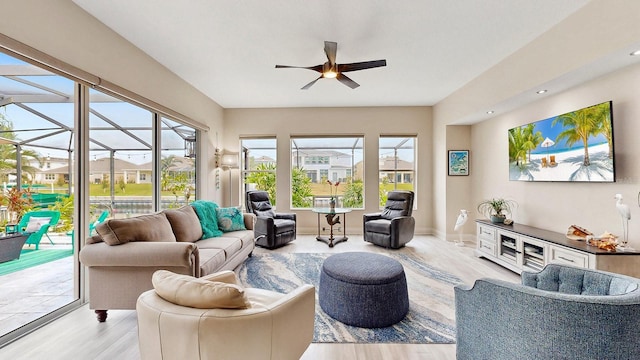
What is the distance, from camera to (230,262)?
10.2ft

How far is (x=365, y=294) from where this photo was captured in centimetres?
218

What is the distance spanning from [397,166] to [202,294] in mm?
5315

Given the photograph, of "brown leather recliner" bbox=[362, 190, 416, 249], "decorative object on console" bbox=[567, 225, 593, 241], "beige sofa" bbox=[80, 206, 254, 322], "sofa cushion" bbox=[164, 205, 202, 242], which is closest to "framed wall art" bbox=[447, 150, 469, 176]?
"brown leather recliner" bbox=[362, 190, 416, 249]

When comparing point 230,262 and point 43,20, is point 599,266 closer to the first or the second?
point 230,262

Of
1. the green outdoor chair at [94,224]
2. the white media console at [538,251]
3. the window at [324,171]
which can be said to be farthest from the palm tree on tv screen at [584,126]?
the green outdoor chair at [94,224]

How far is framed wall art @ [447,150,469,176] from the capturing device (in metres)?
5.14

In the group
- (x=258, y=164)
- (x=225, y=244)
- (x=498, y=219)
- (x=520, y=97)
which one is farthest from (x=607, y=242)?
(x=258, y=164)

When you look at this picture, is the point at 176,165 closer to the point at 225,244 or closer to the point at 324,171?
the point at 225,244

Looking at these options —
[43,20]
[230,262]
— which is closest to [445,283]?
[230,262]

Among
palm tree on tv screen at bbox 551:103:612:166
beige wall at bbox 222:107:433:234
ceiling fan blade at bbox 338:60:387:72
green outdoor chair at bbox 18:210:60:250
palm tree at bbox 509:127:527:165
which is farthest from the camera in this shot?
beige wall at bbox 222:107:433:234

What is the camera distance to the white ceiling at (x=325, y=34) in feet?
8.00

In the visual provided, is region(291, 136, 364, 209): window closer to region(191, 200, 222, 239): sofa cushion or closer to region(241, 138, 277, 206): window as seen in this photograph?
region(241, 138, 277, 206): window

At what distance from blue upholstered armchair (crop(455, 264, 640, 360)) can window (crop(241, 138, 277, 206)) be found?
16.1 feet

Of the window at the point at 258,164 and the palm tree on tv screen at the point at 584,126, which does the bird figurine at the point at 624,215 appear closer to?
the palm tree on tv screen at the point at 584,126
